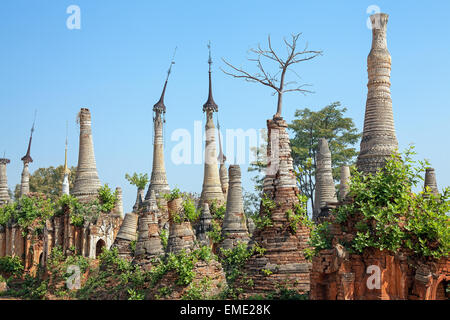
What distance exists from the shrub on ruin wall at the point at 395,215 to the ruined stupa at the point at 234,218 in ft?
33.1

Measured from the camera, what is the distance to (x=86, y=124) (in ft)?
107

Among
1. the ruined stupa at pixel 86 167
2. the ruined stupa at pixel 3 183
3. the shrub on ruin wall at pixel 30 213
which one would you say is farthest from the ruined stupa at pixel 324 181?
the ruined stupa at pixel 3 183

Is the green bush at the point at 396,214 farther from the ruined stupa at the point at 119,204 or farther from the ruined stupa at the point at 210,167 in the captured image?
the ruined stupa at the point at 119,204

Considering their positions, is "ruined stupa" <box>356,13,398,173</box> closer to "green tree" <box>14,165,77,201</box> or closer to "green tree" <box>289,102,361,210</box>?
"green tree" <box>289,102,361,210</box>

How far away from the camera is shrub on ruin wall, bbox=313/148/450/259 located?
12664mm

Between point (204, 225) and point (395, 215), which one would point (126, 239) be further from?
point (395, 215)

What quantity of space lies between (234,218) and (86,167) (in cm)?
1176

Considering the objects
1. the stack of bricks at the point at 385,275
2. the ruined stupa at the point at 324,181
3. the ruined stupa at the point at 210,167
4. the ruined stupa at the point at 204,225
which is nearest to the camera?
the stack of bricks at the point at 385,275

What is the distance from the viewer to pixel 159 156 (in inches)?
1399

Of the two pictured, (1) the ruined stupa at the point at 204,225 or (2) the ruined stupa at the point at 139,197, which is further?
(2) the ruined stupa at the point at 139,197

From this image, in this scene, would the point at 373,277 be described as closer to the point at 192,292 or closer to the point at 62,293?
the point at 192,292

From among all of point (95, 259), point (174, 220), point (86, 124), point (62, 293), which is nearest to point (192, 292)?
point (174, 220)

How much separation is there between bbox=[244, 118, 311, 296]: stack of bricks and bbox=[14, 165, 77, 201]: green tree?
1903 inches

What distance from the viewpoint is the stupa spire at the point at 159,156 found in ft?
113
